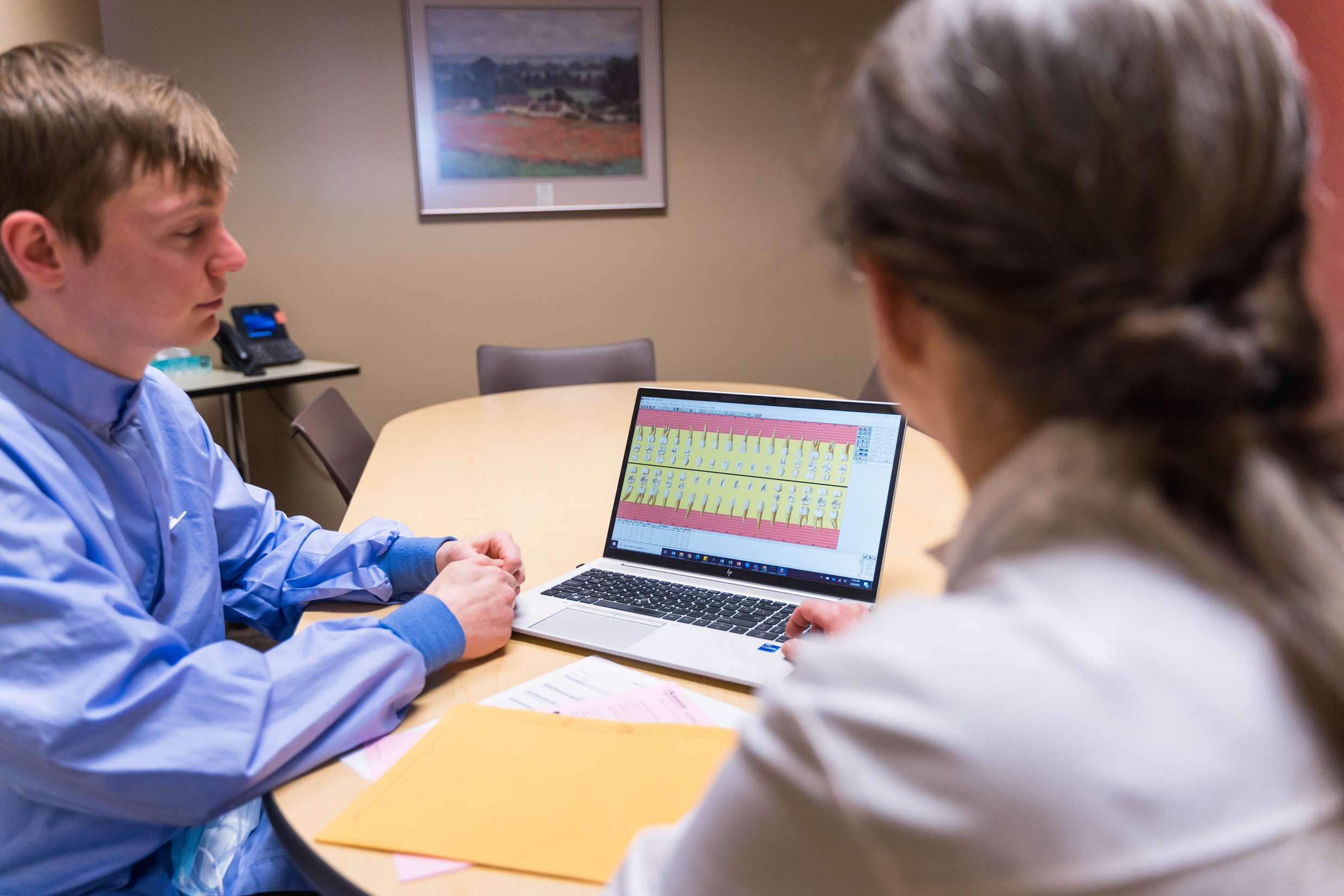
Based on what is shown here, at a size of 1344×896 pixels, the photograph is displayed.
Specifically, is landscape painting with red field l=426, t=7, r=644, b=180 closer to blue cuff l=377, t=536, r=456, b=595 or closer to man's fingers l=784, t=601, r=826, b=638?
blue cuff l=377, t=536, r=456, b=595

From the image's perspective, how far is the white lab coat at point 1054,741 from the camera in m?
0.37

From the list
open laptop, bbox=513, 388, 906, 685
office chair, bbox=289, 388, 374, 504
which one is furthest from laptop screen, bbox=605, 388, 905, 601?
office chair, bbox=289, 388, 374, 504

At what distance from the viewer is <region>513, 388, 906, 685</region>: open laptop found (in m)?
1.04

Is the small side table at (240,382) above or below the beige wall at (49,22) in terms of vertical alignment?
below

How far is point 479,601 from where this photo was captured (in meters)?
1.01

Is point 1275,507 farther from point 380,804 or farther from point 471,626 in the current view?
point 471,626

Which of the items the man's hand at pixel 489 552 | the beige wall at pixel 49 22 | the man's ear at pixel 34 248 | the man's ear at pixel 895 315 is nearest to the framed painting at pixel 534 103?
the beige wall at pixel 49 22

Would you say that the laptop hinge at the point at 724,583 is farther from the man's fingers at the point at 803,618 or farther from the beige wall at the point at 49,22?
the beige wall at the point at 49,22

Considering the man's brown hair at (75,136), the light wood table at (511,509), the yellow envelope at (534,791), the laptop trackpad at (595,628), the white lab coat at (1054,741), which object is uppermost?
the man's brown hair at (75,136)

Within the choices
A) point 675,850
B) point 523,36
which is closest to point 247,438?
point 523,36

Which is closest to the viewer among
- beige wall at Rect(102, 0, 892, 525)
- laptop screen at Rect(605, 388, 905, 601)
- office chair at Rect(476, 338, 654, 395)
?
laptop screen at Rect(605, 388, 905, 601)

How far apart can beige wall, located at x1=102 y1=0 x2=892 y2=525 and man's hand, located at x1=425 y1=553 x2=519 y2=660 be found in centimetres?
269

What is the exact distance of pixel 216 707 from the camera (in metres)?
0.79

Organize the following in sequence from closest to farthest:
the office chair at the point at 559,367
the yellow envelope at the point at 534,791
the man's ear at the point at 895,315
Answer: the man's ear at the point at 895,315 → the yellow envelope at the point at 534,791 → the office chair at the point at 559,367
